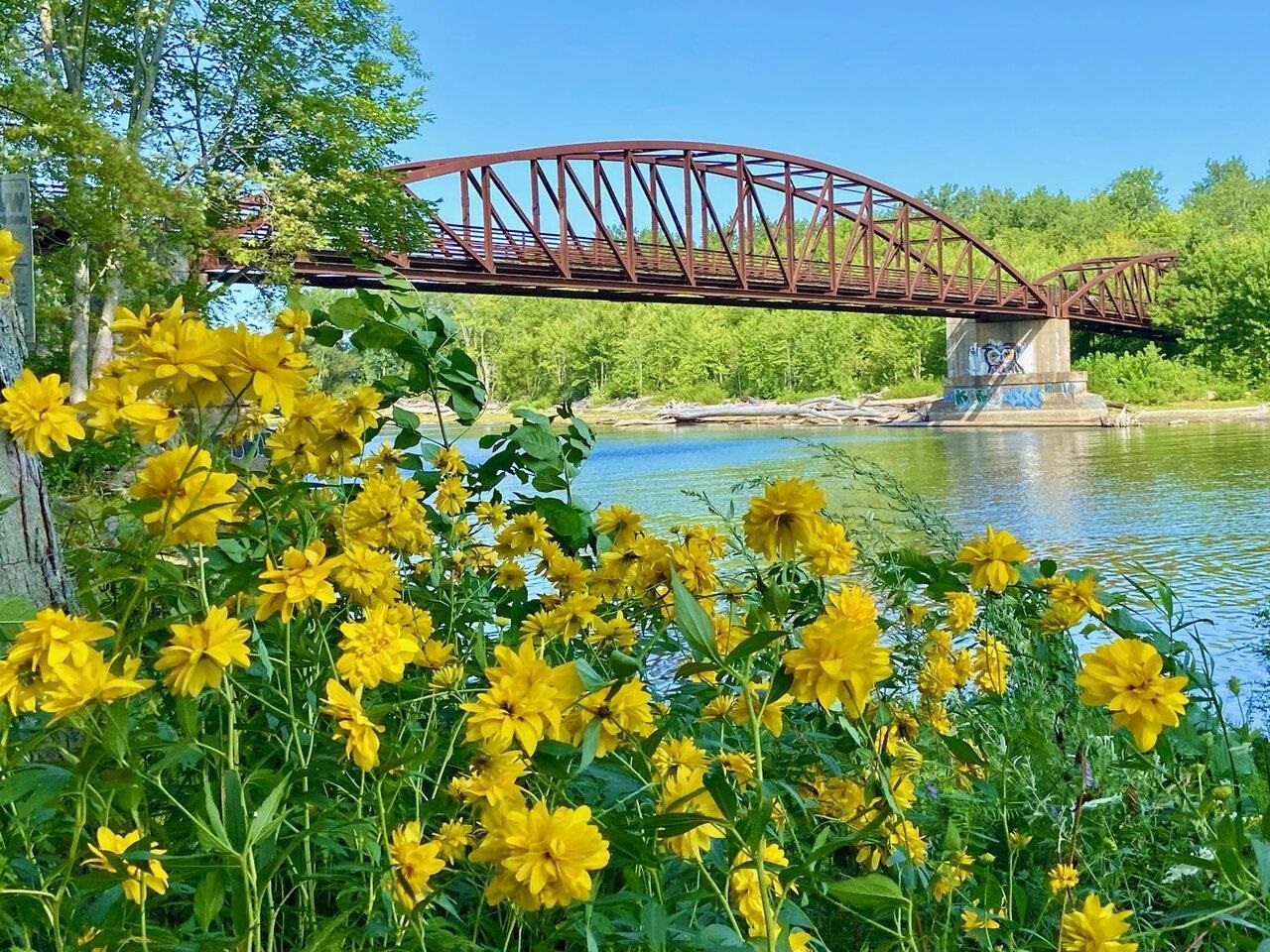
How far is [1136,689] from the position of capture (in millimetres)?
799

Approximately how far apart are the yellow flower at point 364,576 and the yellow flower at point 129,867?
0.87ft

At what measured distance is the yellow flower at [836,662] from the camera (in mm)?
683

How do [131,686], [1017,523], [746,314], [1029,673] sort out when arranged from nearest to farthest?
1. [131,686]
2. [1029,673]
3. [1017,523]
4. [746,314]

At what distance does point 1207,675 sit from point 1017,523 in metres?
10.2

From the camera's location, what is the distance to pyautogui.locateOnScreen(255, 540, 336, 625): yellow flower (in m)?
0.81

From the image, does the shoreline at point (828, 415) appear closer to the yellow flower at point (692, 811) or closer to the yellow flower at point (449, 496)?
the yellow flower at point (449, 496)

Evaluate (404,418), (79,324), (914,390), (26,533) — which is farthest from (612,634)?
(914,390)

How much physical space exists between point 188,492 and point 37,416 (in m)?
0.19

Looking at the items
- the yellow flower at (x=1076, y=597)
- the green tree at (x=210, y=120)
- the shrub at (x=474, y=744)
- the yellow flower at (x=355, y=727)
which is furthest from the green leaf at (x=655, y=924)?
the green tree at (x=210, y=120)

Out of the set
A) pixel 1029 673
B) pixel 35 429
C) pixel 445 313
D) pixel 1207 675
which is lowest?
pixel 1029 673

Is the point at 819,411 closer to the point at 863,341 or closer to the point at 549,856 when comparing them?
the point at 863,341

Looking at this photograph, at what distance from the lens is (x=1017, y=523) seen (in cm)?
1103

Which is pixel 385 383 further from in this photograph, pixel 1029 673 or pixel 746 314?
pixel 746 314

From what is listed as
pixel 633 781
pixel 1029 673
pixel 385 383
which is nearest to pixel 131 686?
pixel 633 781
